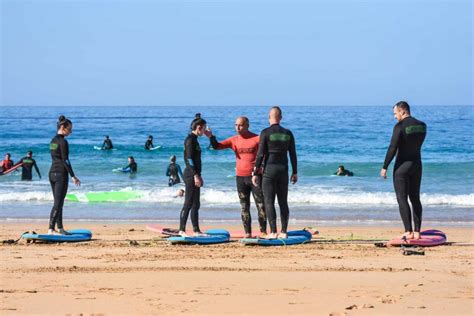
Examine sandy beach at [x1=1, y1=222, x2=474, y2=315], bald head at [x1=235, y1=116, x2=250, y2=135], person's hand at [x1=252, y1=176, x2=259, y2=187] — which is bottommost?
sandy beach at [x1=1, y1=222, x2=474, y2=315]

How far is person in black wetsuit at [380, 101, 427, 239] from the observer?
10836 millimetres

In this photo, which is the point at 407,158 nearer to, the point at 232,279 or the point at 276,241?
the point at 276,241

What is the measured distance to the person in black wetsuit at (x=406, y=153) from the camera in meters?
10.8

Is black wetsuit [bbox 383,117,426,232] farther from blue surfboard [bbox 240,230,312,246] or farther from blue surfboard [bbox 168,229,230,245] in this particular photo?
blue surfboard [bbox 168,229,230,245]

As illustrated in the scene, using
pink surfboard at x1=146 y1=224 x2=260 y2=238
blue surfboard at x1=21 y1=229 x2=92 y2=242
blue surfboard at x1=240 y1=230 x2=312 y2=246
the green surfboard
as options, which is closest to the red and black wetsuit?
blue surfboard at x1=240 y1=230 x2=312 y2=246

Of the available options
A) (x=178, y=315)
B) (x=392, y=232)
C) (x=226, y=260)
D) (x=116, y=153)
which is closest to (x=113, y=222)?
(x=392, y=232)

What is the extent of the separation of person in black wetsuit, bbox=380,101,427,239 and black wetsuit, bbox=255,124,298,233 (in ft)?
Answer: 4.22

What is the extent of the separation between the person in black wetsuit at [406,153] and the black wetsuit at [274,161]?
1286 millimetres

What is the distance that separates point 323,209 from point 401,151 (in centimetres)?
752

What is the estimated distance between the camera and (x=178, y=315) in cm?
709

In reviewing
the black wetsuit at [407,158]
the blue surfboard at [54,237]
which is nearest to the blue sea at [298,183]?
the blue surfboard at [54,237]

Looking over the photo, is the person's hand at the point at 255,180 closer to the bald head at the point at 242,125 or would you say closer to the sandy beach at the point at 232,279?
the bald head at the point at 242,125

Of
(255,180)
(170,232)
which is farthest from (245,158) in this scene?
(170,232)

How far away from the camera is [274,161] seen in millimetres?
11016
